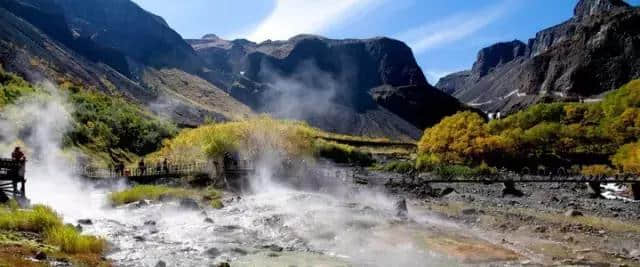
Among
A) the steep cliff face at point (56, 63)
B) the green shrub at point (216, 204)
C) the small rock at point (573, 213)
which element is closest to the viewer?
the small rock at point (573, 213)

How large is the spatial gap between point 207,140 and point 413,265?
1629 inches

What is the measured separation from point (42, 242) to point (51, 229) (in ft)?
4.36

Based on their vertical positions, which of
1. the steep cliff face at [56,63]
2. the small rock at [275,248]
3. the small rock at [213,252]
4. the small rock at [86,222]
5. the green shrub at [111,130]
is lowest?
the small rock at [275,248]

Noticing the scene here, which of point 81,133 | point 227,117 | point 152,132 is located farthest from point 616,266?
point 227,117

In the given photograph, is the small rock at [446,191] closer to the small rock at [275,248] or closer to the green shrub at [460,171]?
the green shrub at [460,171]

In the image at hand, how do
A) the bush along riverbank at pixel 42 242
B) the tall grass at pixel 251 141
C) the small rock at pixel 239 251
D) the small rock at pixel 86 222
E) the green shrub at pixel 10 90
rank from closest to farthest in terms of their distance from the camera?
the bush along riverbank at pixel 42 242 → the small rock at pixel 239 251 → the small rock at pixel 86 222 → the tall grass at pixel 251 141 → the green shrub at pixel 10 90

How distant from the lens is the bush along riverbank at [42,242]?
1723 cm

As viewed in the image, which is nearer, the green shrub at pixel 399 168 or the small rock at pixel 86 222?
the small rock at pixel 86 222

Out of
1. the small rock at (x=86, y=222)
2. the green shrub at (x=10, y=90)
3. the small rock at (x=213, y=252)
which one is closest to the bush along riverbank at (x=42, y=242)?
the small rock at (x=86, y=222)

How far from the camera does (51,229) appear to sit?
2136cm

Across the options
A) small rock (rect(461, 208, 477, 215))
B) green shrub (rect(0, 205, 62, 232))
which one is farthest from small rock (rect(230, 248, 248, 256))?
small rock (rect(461, 208, 477, 215))

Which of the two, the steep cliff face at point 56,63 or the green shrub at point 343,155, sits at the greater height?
the steep cliff face at point 56,63

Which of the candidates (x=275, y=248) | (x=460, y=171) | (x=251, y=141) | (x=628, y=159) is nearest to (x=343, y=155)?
(x=460, y=171)

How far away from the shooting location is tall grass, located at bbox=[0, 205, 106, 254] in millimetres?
19964
